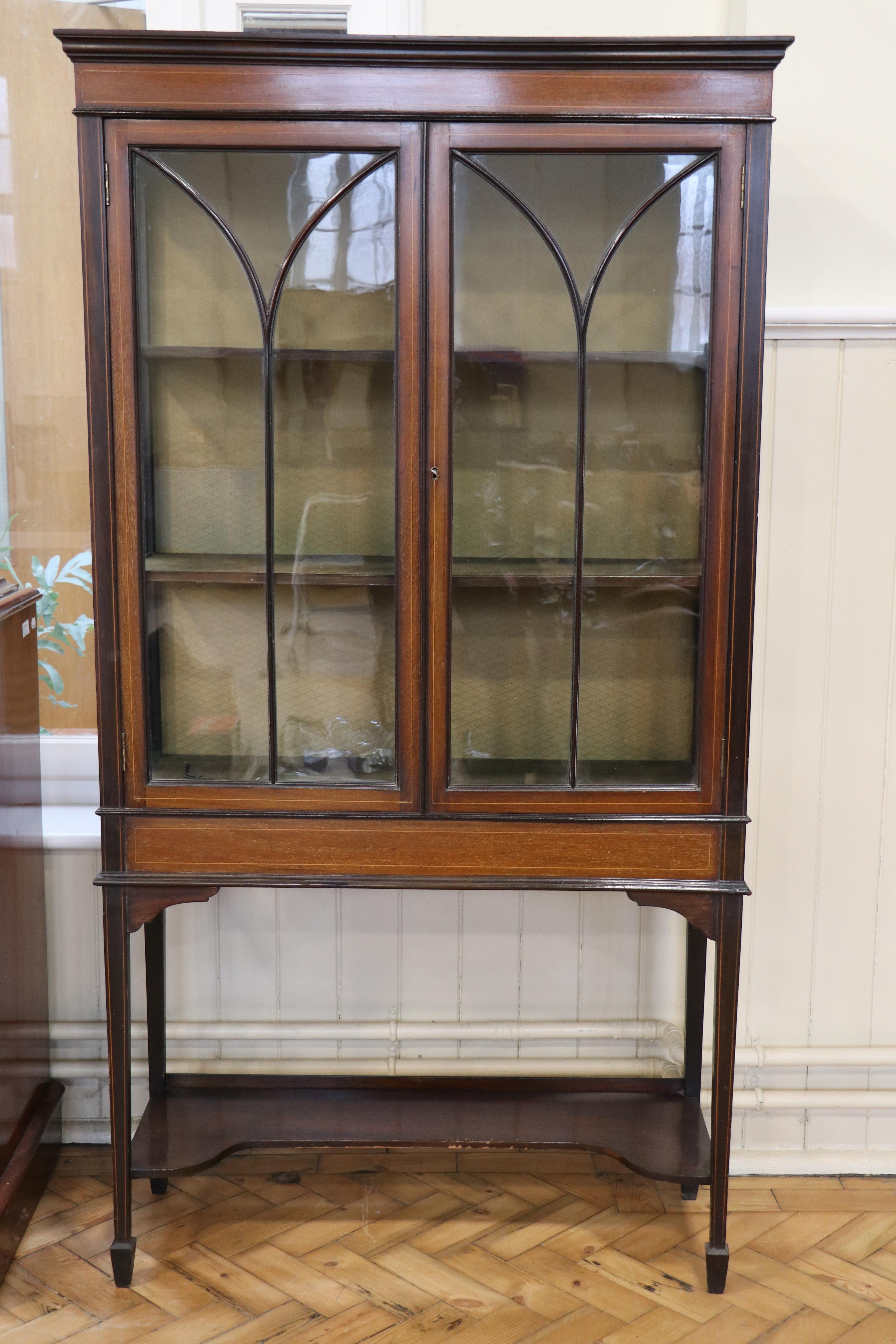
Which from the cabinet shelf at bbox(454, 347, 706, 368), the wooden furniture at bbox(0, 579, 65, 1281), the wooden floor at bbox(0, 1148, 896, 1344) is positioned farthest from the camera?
the wooden furniture at bbox(0, 579, 65, 1281)

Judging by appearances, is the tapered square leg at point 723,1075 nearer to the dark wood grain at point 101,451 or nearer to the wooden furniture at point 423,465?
the wooden furniture at point 423,465

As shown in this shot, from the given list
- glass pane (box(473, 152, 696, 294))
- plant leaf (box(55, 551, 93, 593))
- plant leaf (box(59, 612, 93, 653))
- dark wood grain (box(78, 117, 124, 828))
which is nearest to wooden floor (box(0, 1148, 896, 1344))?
dark wood grain (box(78, 117, 124, 828))

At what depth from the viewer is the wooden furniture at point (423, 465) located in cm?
147

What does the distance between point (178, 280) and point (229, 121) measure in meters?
0.22

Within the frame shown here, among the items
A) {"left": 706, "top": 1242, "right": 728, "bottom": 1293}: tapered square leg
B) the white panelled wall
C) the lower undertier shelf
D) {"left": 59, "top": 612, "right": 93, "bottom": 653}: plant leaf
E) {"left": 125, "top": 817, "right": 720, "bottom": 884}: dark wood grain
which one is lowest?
{"left": 706, "top": 1242, "right": 728, "bottom": 1293}: tapered square leg

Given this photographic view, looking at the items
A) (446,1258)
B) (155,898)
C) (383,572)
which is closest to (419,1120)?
(446,1258)

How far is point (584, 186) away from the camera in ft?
4.93

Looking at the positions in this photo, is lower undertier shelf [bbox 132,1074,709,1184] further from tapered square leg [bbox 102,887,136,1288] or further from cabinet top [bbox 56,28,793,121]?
cabinet top [bbox 56,28,793,121]

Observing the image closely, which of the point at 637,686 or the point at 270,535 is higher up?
the point at 270,535

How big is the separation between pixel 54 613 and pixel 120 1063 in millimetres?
868

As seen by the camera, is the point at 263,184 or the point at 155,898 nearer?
the point at 263,184

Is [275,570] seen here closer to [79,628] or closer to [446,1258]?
[79,628]

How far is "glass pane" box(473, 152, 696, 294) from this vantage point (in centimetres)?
149

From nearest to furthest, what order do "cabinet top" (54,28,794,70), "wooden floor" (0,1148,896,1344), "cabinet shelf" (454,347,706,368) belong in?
"cabinet top" (54,28,794,70), "cabinet shelf" (454,347,706,368), "wooden floor" (0,1148,896,1344)
